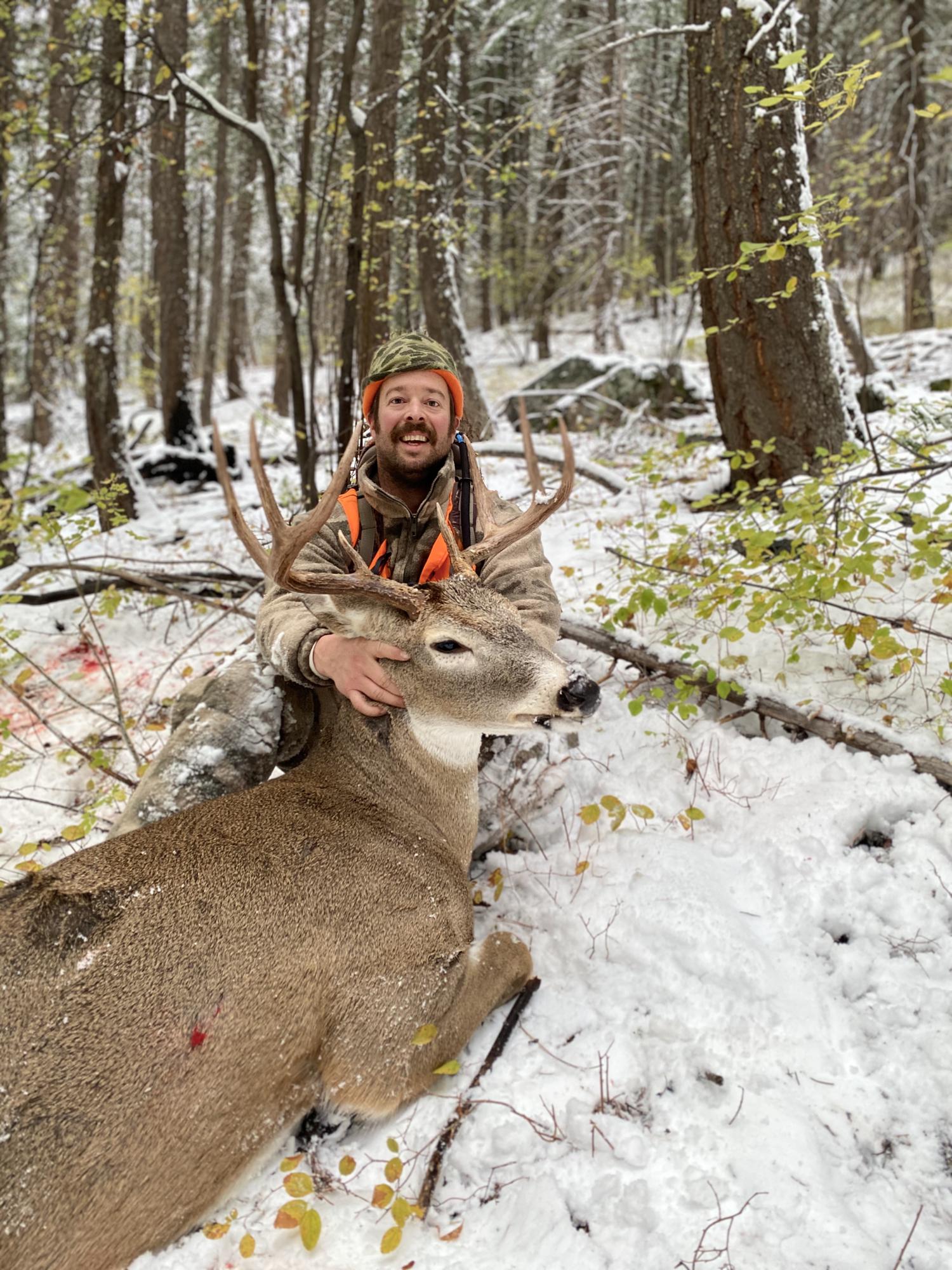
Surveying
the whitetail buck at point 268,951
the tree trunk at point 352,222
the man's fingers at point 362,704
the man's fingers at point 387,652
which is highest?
the tree trunk at point 352,222

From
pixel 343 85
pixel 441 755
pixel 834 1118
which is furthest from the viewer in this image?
pixel 343 85

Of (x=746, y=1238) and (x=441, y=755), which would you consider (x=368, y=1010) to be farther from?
(x=746, y=1238)

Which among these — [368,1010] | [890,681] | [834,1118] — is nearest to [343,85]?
[890,681]

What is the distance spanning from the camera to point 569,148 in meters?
15.2

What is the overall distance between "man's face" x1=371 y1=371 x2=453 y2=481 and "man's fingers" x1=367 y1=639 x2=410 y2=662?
102 centimetres

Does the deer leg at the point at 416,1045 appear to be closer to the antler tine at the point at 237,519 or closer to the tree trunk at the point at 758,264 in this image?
the antler tine at the point at 237,519

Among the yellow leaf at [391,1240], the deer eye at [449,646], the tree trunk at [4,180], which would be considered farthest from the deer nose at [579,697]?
the tree trunk at [4,180]

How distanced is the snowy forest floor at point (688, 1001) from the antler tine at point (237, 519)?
157cm

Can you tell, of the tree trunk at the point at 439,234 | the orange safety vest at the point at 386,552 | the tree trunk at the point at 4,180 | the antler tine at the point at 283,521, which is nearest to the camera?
the antler tine at the point at 283,521

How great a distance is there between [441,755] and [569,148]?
1586 centimetres

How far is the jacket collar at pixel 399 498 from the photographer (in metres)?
3.38

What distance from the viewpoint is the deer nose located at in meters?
2.59

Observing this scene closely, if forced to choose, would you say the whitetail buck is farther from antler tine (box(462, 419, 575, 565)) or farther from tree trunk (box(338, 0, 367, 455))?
tree trunk (box(338, 0, 367, 455))

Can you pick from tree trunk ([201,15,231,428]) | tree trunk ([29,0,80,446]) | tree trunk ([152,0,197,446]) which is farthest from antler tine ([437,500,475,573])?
tree trunk ([201,15,231,428])
